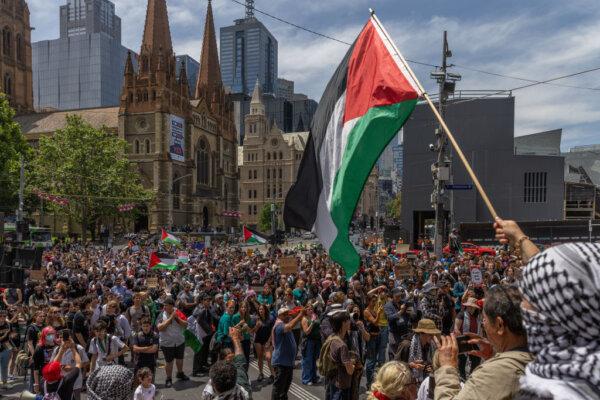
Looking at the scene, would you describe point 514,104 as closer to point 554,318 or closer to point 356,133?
point 356,133

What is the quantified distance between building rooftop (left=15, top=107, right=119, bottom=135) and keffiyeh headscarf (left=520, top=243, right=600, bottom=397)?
242 feet

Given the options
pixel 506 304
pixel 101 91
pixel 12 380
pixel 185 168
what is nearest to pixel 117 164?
pixel 185 168

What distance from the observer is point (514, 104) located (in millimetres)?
40312

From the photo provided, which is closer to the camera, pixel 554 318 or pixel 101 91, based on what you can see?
pixel 554 318

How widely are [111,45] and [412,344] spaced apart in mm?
150945

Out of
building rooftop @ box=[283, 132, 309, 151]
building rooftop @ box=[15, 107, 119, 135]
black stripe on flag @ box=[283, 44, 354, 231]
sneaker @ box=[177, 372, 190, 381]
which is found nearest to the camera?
Answer: black stripe on flag @ box=[283, 44, 354, 231]

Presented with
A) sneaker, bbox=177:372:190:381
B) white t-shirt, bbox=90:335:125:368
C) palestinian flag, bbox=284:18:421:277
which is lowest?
sneaker, bbox=177:372:190:381

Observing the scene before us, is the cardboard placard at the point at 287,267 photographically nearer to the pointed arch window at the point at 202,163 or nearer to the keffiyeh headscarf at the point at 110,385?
the keffiyeh headscarf at the point at 110,385

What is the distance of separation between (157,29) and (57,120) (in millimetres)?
19559

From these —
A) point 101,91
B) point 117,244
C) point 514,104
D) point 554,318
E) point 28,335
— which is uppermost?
point 101,91

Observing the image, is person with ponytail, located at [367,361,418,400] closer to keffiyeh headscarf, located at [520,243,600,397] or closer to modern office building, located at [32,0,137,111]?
keffiyeh headscarf, located at [520,243,600,397]

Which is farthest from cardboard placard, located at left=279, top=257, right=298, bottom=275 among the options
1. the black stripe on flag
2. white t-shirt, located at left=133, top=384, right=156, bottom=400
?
white t-shirt, located at left=133, top=384, right=156, bottom=400

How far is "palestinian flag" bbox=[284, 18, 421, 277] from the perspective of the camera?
18.2 feet

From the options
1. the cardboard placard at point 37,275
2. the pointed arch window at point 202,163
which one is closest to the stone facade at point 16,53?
the pointed arch window at point 202,163
